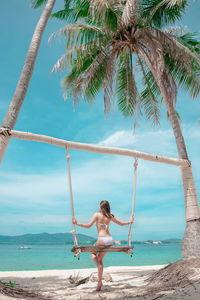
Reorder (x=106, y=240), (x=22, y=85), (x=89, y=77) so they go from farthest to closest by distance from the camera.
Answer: (x=89, y=77) → (x=22, y=85) → (x=106, y=240)

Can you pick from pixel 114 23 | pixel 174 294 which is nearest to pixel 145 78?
pixel 114 23

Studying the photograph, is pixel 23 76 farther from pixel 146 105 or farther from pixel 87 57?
pixel 146 105

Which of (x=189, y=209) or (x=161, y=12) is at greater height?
(x=161, y=12)

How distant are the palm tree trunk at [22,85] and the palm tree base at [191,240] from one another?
4231mm

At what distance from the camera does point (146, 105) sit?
9891 mm

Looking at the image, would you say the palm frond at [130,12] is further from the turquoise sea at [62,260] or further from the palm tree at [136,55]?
the turquoise sea at [62,260]

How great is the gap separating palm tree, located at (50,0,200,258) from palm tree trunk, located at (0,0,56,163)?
1220mm

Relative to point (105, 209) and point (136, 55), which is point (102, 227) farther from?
point (136, 55)

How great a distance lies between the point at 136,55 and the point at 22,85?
4529 millimetres

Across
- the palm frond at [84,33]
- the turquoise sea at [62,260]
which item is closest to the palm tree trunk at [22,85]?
the palm frond at [84,33]

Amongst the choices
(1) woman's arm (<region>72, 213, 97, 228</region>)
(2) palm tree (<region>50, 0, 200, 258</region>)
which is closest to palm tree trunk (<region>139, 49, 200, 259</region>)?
(2) palm tree (<region>50, 0, 200, 258</region>)

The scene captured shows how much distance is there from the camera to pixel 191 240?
246 inches

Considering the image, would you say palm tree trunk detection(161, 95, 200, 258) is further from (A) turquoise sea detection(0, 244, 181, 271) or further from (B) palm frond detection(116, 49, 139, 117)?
(A) turquoise sea detection(0, 244, 181, 271)

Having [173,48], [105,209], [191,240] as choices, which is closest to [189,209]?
[191,240]
